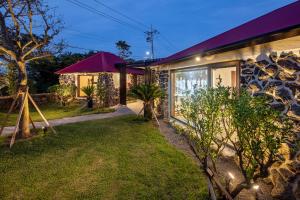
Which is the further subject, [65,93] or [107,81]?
[65,93]

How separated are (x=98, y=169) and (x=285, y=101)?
4215mm

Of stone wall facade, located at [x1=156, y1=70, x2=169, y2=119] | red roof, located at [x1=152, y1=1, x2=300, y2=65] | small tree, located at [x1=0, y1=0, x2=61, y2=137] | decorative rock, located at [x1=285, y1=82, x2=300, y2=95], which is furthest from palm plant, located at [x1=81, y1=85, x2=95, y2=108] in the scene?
decorative rock, located at [x1=285, y1=82, x2=300, y2=95]

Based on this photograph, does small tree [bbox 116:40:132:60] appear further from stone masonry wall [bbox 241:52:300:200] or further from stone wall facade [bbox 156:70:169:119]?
stone masonry wall [bbox 241:52:300:200]

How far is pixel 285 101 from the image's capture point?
4.57 metres

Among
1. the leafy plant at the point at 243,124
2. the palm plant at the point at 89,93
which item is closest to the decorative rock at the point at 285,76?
the leafy plant at the point at 243,124

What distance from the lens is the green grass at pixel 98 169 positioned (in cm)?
459

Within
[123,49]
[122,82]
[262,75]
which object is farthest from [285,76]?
[123,49]

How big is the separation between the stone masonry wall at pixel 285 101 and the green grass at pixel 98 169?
1.42 m

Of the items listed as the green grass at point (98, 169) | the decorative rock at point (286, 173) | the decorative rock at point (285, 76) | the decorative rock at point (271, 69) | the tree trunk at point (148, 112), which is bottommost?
the green grass at point (98, 169)

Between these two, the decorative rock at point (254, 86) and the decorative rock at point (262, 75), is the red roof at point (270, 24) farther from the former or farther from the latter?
the decorative rock at point (254, 86)

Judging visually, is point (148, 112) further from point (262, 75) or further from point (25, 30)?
point (262, 75)

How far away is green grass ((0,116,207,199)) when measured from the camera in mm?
4586

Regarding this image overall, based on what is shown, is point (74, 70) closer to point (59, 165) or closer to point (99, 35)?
point (59, 165)

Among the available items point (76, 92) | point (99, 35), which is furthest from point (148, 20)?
point (76, 92)
